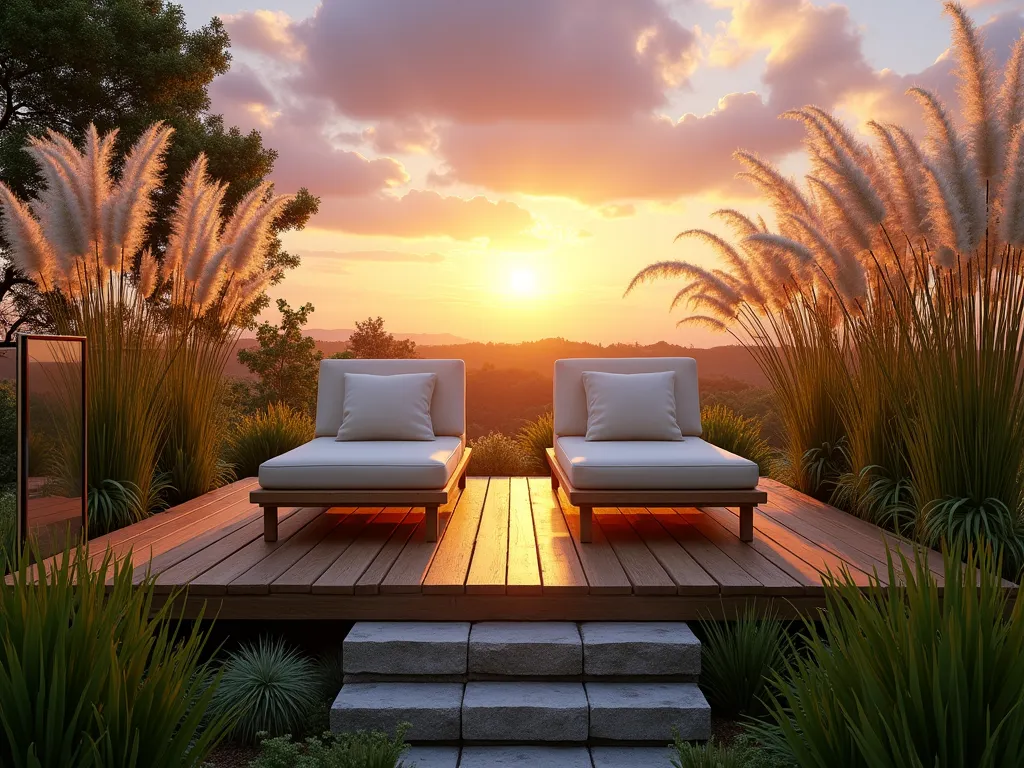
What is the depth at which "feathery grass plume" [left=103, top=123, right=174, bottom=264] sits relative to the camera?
16.0ft

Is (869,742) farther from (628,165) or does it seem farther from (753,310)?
(628,165)

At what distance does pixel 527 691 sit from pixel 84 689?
1.77m

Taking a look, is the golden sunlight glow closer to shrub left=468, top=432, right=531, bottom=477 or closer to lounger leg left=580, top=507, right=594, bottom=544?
shrub left=468, top=432, right=531, bottom=477

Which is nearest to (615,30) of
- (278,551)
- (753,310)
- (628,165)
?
(628,165)

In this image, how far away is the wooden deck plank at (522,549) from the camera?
3.40 meters

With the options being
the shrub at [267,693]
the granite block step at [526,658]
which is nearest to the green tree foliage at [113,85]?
the shrub at [267,693]

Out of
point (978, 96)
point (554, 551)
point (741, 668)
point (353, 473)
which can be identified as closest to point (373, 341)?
point (353, 473)

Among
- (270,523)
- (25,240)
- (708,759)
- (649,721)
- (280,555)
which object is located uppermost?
(25,240)

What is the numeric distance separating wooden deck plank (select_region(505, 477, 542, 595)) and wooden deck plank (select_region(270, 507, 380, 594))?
916 millimetres

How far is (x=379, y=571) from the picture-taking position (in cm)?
364

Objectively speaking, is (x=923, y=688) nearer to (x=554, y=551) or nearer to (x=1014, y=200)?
(x=554, y=551)

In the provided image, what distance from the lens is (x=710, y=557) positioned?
3.96 m

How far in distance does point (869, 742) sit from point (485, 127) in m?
7.70

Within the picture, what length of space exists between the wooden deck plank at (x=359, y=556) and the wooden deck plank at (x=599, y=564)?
109 cm
